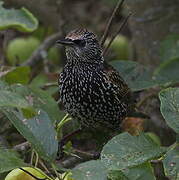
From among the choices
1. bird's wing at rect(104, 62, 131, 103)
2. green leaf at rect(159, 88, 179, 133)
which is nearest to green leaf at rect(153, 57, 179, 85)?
bird's wing at rect(104, 62, 131, 103)

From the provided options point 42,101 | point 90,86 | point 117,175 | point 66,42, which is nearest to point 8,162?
point 117,175

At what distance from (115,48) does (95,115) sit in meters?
2.24

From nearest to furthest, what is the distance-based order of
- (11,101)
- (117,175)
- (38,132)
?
(11,101)
(117,175)
(38,132)

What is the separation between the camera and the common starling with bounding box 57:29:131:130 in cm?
334

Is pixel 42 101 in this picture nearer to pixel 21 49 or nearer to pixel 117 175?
pixel 117 175

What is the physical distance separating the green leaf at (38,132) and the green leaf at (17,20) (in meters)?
0.71

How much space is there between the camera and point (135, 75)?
353 centimetres

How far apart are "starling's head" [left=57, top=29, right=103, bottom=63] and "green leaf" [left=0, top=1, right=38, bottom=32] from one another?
8.3 inches

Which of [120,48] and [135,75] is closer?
[135,75]

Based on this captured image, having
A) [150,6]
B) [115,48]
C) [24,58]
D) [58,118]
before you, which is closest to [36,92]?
[58,118]

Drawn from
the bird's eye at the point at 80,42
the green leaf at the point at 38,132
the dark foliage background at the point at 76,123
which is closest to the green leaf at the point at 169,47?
the dark foliage background at the point at 76,123

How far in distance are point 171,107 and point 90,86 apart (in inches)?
47.3

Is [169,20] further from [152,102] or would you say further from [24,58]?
[24,58]

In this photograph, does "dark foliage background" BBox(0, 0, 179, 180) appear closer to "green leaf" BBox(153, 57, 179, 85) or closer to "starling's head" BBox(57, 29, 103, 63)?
"green leaf" BBox(153, 57, 179, 85)
